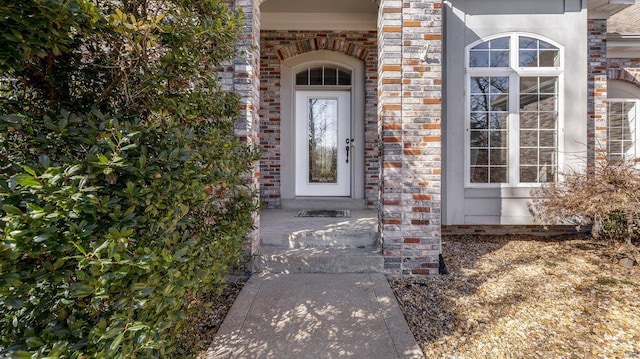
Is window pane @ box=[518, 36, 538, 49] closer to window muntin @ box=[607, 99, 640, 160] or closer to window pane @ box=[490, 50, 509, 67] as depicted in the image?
window pane @ box=[490, 50, 509, 67]

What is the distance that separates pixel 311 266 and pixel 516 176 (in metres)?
3.31

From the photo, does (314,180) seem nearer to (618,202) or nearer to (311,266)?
(311,266)

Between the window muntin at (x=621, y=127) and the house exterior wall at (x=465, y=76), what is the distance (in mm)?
2601

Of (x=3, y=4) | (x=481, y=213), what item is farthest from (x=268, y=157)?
(x=3, y=4)

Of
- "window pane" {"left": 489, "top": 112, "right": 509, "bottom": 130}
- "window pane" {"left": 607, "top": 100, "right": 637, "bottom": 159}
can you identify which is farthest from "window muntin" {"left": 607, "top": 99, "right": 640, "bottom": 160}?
"window pane" {"left": 489, "top": 112, "right": 509, "bottom": 130}

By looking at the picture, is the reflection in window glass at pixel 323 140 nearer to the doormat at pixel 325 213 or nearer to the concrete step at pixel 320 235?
the doormat at pixel 325 213

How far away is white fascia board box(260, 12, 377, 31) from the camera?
5.05 m

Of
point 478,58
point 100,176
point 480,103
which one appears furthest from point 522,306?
point 478,58

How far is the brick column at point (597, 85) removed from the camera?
505 centimetres

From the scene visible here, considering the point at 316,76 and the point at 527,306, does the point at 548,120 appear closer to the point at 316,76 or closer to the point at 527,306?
the point at 527,306

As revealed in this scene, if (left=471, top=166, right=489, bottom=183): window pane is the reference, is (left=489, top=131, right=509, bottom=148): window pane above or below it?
above

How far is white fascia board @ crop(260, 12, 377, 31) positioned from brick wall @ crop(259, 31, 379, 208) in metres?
0.10

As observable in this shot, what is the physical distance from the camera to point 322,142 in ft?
18.4

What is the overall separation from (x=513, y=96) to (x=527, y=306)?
3.07 m
